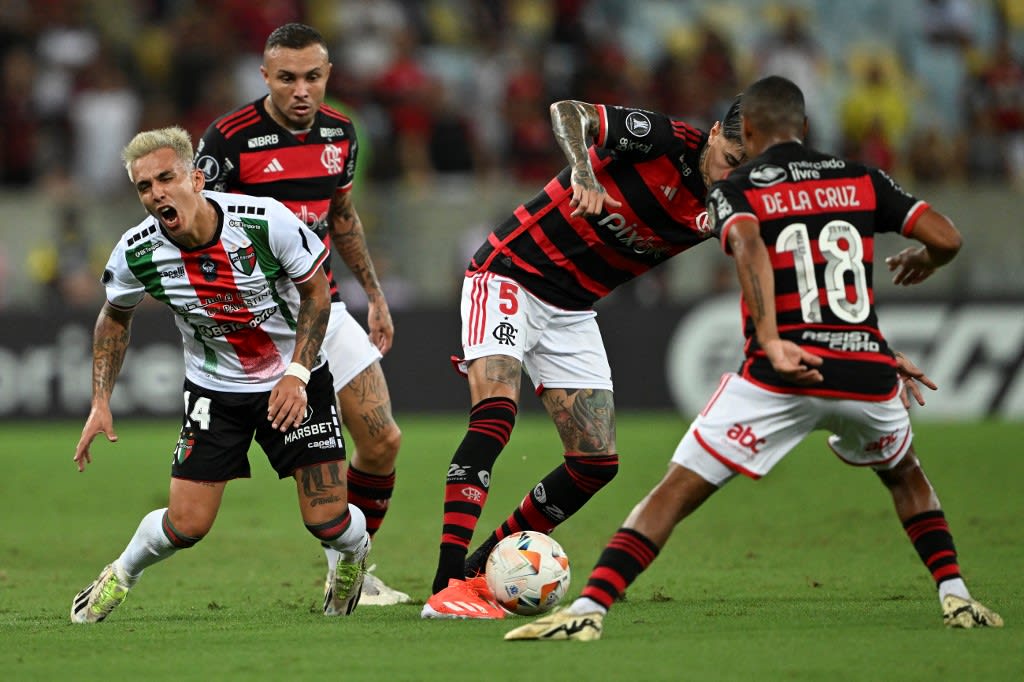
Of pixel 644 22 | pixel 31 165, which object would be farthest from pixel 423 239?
pixel 644 22

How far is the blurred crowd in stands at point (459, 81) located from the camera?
17.0 m

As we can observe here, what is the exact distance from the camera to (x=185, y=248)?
21.2 feet

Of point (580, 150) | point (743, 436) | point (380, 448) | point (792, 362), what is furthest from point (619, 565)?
point (380, 448)

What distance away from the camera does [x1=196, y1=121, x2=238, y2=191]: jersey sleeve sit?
7.33 meters

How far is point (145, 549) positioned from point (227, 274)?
119 centimetres

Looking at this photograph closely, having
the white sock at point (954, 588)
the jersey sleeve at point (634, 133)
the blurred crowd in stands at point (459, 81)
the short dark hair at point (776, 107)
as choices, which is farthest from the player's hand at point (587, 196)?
the blurred crowd in stands at point (459, 81)

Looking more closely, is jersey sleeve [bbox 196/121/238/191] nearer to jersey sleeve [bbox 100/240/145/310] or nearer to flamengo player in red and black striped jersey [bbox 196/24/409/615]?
flamengo player in red and black striped jersey [bbox 196/24/409/615]

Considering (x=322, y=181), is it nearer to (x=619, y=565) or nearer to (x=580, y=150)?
(x=580, y=150)

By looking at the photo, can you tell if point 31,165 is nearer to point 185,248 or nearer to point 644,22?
point 644,22

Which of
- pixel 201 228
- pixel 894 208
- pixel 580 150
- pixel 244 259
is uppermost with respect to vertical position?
pixel 580 150

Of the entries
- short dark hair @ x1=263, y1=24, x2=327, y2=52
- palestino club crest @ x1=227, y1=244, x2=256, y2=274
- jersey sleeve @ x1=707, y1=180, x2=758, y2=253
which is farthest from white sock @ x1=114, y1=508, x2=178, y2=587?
jersey sleeve @ x1=707, y1=180, x2=758, y2=253

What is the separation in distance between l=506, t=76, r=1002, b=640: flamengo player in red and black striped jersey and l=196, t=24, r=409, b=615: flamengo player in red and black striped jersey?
6.90 feet

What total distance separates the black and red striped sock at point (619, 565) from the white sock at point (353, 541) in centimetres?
159

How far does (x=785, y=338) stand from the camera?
5480 millimetres
